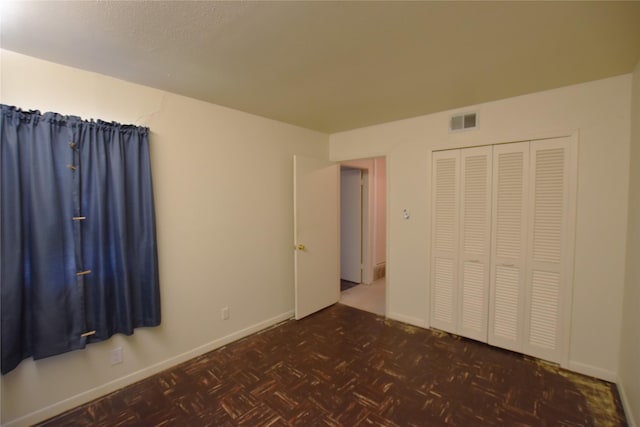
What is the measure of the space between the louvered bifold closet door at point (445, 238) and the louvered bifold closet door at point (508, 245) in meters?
0.35

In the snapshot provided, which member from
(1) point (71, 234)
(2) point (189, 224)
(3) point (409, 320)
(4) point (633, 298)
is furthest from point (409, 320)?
(1) point (71, 234)

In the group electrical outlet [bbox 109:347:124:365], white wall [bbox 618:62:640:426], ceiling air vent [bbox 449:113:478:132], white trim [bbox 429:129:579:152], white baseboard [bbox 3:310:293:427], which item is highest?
ceiling air vent [bbox 449:113:478:132]

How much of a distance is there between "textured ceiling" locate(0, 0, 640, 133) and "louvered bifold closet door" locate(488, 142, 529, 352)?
64 cm

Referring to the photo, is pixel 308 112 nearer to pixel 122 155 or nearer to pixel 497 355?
pixel 122 155

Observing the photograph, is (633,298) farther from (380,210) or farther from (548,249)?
(380,210)

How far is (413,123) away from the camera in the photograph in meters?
3.23

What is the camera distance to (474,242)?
289 cm

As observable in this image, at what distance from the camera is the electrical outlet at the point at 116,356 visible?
2189mm

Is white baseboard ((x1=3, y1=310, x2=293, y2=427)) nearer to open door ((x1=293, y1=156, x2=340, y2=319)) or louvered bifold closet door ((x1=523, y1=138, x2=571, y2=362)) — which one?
open door ((x1=293, y1=156, x2=340, y2=319))

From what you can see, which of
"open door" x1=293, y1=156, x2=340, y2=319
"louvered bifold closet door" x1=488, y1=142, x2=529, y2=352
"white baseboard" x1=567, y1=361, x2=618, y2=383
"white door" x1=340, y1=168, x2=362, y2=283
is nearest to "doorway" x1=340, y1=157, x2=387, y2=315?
"white door" x1=340, y1=168, x2=362, y2=283

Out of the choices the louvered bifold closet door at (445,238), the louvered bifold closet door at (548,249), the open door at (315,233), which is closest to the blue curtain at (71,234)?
the open door at (315,233)

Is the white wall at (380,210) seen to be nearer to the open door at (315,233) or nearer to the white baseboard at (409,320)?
the open door at (315,233)

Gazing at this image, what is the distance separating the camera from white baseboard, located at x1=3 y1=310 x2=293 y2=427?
188cm

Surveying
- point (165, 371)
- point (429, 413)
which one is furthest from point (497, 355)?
point (165, 371)
